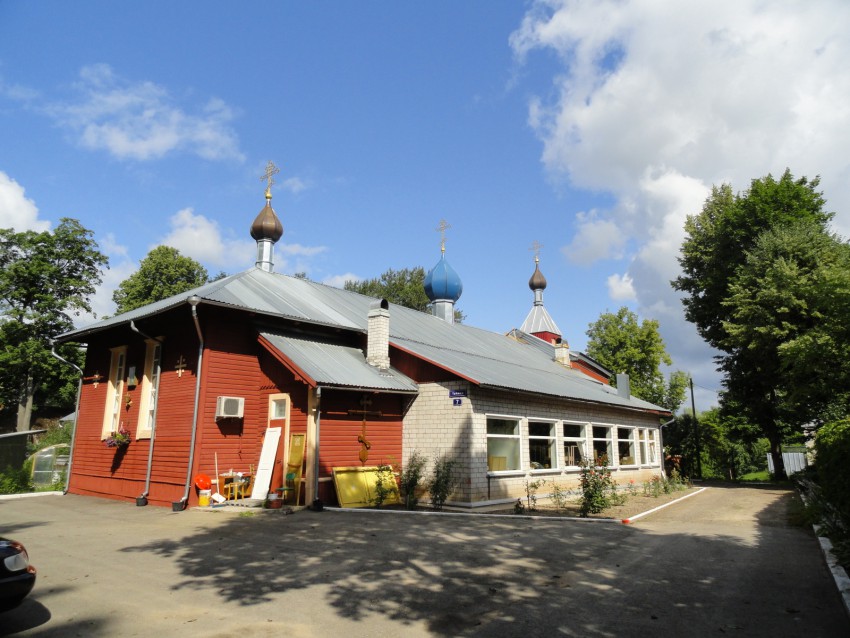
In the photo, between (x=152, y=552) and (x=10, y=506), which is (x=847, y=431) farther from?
(x=10, y=506)

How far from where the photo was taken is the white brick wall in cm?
1392

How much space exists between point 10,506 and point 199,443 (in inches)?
224

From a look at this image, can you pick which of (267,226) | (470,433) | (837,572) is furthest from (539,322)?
(837,572)

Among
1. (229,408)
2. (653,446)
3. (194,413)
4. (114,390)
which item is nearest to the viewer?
(194,413)

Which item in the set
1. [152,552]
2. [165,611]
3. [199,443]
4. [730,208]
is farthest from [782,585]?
[730,208]

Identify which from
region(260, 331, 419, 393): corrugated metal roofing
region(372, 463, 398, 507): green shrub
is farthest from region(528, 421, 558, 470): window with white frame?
region(372, 463, 398, 507): green shrub

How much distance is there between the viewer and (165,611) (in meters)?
5.52

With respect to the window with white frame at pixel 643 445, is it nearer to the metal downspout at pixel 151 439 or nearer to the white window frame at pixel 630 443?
the white window frame at pixel 630 443

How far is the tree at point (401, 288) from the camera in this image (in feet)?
163

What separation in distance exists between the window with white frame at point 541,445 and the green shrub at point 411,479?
3.61 meters

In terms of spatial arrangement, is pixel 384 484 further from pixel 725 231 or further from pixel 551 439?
pixel 725 231

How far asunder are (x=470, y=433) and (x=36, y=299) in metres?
33.8

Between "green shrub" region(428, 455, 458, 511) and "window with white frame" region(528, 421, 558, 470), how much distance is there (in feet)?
10.8

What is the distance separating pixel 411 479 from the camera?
45.9 ft
